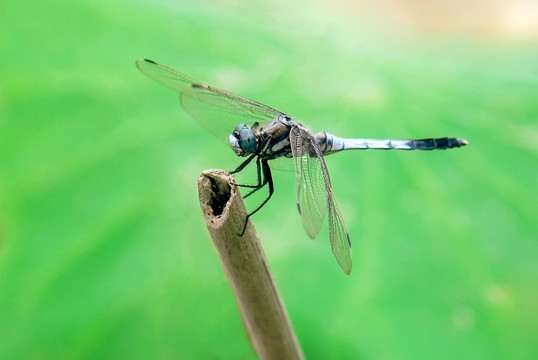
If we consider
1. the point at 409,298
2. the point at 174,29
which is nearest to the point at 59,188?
the point at 174,29

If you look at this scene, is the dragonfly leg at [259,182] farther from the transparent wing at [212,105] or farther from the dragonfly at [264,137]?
the transparent wing at [212,105]

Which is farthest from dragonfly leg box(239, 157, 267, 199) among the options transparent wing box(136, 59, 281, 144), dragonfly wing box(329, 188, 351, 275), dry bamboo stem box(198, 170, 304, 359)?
dry bamboo stem box(198, 170, 304, 359)

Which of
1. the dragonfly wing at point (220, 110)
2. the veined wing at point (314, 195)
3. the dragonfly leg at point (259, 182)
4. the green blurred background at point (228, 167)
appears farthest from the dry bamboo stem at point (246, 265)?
the dragonfly wing at point (220, 110)

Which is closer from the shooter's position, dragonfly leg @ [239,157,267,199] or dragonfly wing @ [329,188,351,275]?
dragonfly wing @ [329,188,351,275]

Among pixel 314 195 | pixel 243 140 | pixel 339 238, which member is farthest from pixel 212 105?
pixel 339 238

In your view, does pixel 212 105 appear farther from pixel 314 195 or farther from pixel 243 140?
pixel 314 195

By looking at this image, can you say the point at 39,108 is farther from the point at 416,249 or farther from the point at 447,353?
the point at 447,353

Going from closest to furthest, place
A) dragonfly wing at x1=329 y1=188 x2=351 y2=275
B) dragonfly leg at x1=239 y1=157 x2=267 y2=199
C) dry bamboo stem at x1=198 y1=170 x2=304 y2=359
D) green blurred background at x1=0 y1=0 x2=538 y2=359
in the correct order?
dry bamboo stem at x1=198 y1=170 x2=304 y2=359 < dragonfly wing at x1=329 y1=188 x2=351 y2=275 < green blurred background at x1=0 y1=0 x2=538 y2=359 < dragonfly leg at x1=239 y1=157 x2=267 y2=199

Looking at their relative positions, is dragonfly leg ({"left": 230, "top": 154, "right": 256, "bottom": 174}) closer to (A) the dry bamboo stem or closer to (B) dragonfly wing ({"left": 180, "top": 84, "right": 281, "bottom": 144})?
(B) dragonfly wing ({"left": 180, "top": 84, "right": 281, "bottom": 144})
